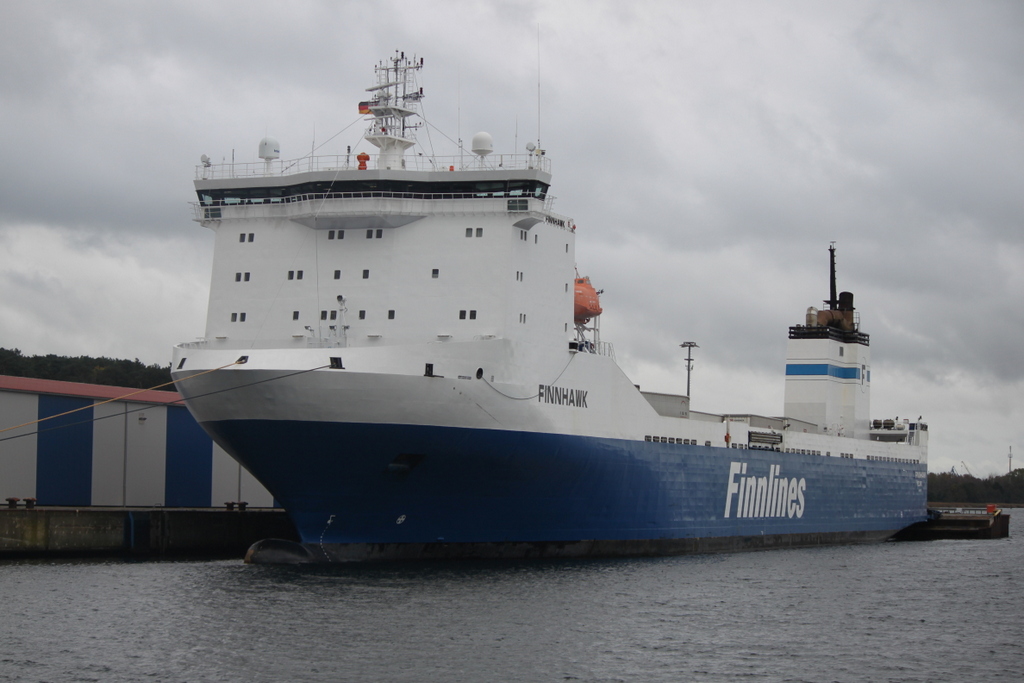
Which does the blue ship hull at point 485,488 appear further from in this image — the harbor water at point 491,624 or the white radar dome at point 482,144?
the white radar dome at point 482,144

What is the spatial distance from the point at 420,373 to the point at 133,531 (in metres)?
9.29

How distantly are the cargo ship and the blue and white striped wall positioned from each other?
5357 mm

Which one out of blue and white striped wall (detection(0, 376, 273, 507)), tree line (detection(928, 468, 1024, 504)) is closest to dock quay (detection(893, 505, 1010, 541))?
blue and white striped wall (detection(0, 376, 273, 507))

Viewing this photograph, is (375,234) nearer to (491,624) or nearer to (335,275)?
(335,275)

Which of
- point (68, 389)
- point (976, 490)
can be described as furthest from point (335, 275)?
point (976, 490)

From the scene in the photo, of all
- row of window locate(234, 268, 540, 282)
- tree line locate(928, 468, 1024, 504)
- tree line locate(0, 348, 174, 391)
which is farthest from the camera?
tree line locate(928, 468, 1024, 504)

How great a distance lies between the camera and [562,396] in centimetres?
2703

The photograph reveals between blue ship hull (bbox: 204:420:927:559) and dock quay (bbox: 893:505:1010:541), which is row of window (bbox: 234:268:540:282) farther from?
dock quay (bbox: 893:505:1010:541)

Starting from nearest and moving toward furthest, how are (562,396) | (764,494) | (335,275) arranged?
(335,275) < (562,396) < (764,494)

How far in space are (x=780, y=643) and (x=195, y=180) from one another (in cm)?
1724

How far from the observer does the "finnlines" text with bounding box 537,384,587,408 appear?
1038 inches

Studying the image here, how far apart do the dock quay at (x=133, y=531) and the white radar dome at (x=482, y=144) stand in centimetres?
1128

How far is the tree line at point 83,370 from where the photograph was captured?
190 feet

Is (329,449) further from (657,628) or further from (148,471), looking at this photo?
(148,471)
